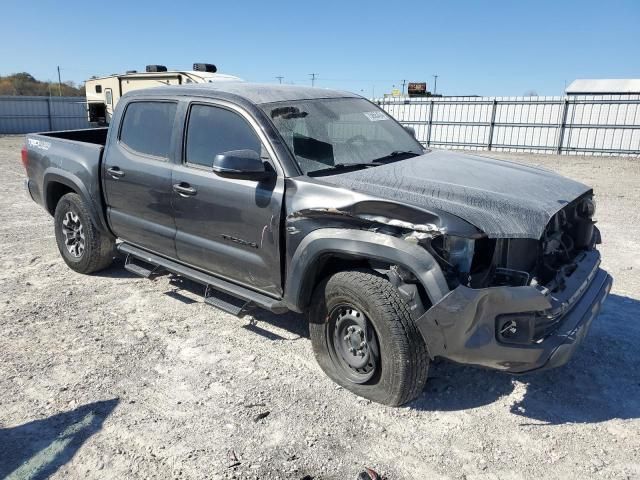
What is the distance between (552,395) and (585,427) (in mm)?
341

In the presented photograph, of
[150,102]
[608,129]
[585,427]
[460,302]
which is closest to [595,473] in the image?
[585,427]

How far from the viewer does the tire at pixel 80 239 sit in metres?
5.31

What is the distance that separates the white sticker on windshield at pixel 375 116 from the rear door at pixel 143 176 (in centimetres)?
162

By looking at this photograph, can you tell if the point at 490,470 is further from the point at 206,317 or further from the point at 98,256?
the point at 98,256

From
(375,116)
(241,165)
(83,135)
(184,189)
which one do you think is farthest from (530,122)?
(241,165)

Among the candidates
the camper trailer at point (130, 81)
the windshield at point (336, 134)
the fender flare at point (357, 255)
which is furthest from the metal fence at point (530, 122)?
the fender flare at point (357, 255)

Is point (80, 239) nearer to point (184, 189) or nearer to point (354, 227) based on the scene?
point (184, 189)

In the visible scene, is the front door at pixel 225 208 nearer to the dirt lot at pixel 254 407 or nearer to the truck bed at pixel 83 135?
the dirt lot at pixel 254 407

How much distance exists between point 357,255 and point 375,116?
1.88 meters

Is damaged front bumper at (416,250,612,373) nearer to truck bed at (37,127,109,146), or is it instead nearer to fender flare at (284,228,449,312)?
fender flare at (284,228,449,312)

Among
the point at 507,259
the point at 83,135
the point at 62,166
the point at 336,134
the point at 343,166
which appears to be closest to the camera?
the point at 507,259

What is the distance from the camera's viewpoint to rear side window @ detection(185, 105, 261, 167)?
3809 millimetres

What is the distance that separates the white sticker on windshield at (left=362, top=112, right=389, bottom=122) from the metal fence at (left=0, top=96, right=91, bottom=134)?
26.7 meters

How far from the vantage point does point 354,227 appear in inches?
122
